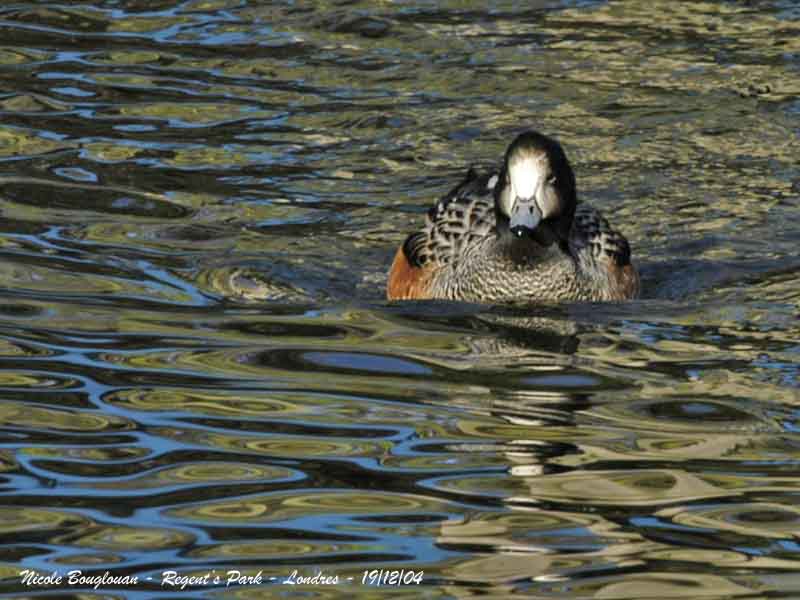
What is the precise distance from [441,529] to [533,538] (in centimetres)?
34

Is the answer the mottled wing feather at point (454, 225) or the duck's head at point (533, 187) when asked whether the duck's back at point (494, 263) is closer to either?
the mottled wing feather at point (454, 225)

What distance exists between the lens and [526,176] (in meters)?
11.3

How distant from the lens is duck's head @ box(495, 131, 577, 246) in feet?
36.9

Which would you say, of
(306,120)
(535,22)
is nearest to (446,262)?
(306,120)

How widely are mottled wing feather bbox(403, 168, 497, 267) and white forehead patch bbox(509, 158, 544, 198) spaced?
3.41 feet

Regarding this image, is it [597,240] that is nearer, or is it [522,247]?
[522,247]

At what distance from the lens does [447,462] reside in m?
8.52

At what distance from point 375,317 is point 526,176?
3.59 ft

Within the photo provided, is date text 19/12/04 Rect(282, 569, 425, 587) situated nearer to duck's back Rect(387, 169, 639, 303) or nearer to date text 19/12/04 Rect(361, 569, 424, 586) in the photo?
date text 19/12/04 Rect(361, 569, 424, 586)

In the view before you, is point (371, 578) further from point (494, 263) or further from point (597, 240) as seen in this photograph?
point (597, 240)

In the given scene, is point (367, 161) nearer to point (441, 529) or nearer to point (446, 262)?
point (446, 262)

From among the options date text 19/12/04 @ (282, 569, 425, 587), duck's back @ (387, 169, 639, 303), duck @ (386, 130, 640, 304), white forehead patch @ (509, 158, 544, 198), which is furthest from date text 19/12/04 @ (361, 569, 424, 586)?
duck's back @ (387, 169, 639, 303)

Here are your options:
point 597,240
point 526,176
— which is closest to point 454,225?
point 597,240

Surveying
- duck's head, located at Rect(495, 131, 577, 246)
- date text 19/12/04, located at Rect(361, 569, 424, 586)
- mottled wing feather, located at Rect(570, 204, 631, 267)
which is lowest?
date text 19/12/04, located at Rect(361, 569, 424, 586)
